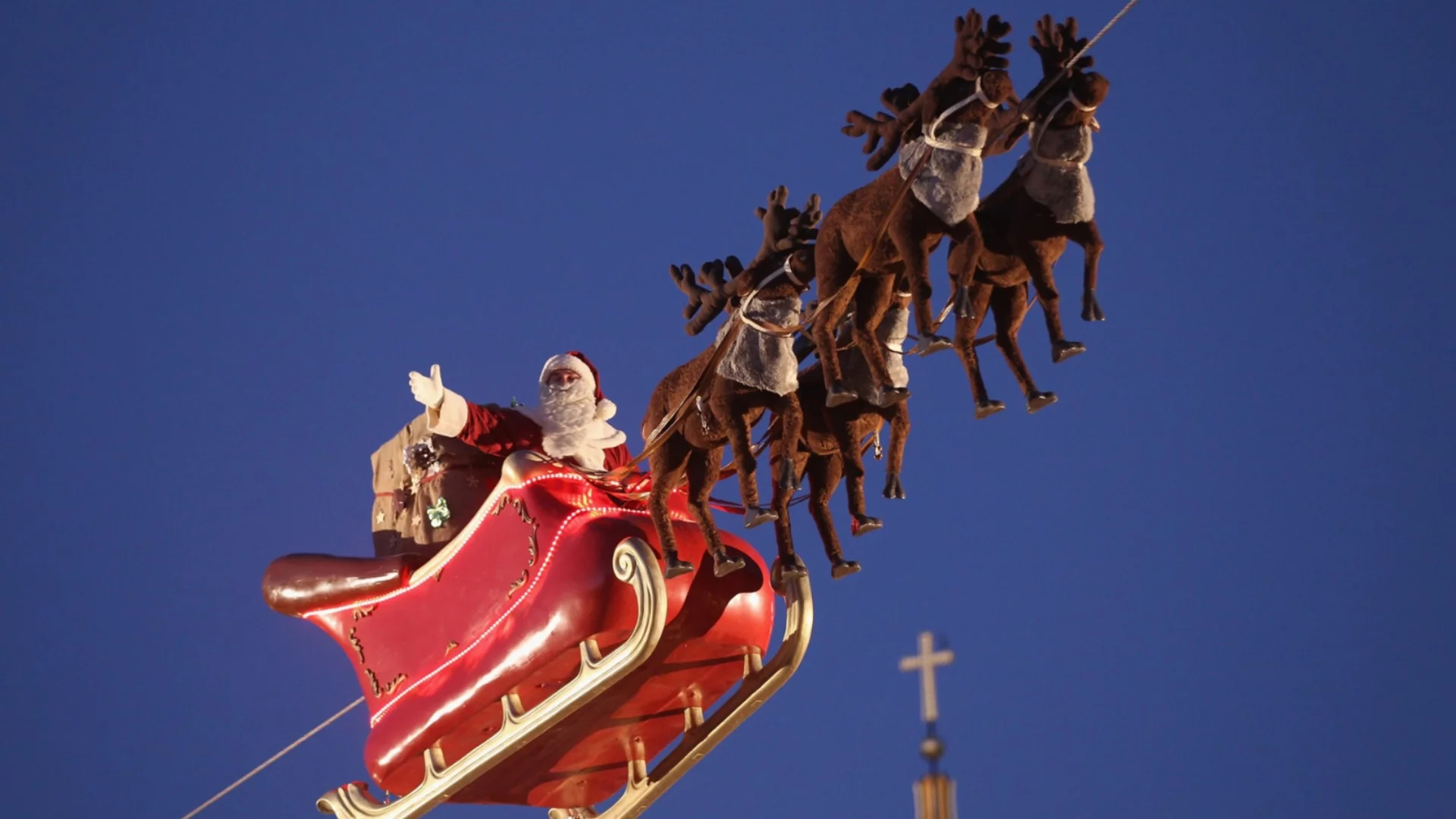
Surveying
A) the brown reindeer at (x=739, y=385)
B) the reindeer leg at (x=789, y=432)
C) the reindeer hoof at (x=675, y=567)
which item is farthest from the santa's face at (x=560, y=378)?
the reindeer leg at (x=789, y=432)

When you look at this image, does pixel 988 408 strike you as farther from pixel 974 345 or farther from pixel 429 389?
pixel 429 389

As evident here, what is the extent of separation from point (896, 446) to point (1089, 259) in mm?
1428

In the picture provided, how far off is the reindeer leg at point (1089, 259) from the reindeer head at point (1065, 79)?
43 centimetres

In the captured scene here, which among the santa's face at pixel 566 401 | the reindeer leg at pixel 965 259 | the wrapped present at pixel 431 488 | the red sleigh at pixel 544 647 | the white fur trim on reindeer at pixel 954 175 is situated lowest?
the red sleigh at pixel 544 647

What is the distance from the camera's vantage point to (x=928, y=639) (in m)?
12.1

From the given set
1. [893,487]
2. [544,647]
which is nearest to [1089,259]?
[893,487]

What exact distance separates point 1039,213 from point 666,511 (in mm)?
2530

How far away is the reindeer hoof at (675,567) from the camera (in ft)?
35.7

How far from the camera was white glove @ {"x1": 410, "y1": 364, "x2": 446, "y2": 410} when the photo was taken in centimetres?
1192

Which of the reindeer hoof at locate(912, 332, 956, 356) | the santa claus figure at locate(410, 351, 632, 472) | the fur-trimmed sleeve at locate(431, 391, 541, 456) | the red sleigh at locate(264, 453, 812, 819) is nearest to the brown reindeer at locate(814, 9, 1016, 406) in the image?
the reindeer hoof at locate(912, 332, 956, 356)

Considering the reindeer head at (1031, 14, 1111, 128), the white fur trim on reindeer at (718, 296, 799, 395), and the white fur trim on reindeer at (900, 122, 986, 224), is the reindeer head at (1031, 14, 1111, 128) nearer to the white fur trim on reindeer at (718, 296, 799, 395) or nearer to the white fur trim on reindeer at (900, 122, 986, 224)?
the white fur trim on reindeer at (900, 122, 986, 224)

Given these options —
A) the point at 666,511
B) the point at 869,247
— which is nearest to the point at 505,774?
the point at 666,511

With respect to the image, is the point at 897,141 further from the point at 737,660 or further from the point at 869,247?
the point at 737,660

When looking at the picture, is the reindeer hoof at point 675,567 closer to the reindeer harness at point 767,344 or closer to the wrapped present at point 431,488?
the reindeer harness at point 767,344
